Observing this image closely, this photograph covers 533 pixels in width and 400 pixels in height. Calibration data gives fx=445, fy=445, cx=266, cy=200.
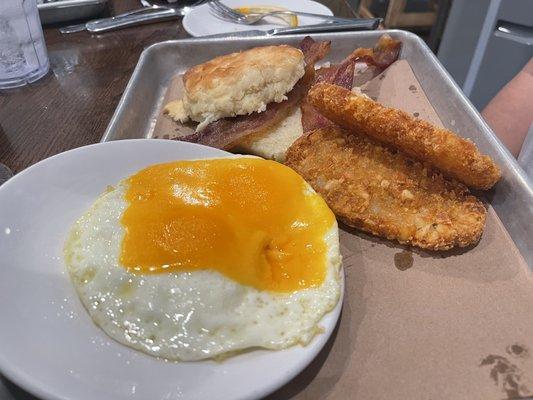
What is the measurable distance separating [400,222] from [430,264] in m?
0.13

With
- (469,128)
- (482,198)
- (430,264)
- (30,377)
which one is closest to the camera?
(30,377)

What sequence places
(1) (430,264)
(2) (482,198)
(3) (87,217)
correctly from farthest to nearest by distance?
(2) (482,198)
(1) (430,264)
(3) (87,217)

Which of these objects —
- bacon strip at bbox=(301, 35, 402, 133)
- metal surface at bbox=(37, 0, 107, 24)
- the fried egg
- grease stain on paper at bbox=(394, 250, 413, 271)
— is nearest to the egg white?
the fried egg

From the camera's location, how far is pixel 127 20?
241cm

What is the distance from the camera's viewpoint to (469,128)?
56.4 inches

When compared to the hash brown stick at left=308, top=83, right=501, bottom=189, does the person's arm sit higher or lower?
lower

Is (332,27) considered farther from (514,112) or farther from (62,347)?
(62,347)

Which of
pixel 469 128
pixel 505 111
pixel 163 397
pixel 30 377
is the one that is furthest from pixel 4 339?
pixel 505 111

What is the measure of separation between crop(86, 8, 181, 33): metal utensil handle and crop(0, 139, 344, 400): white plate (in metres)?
1.61

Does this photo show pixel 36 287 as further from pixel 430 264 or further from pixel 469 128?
pixel 469 128

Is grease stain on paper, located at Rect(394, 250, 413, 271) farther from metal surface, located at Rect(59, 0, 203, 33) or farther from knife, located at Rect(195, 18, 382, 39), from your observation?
metal surface, located at Rect(59, 0, 203, 33)

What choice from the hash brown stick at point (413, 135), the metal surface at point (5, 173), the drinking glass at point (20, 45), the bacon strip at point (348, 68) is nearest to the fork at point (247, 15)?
the bacon strip at point (348, 68)

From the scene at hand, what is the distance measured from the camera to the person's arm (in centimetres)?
169

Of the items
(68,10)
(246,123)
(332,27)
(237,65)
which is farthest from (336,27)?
(68,10)
